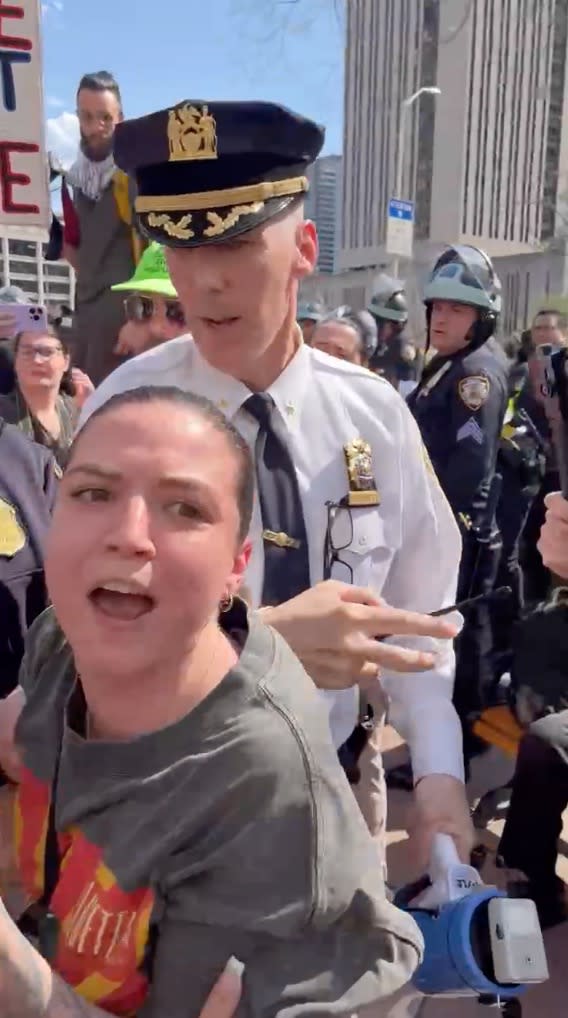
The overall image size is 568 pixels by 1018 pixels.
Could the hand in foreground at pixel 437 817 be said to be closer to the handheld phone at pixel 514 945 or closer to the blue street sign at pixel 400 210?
the handheld phone at pixel 514 945

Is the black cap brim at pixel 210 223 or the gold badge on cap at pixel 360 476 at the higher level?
the black cap brim at pixel 210 223

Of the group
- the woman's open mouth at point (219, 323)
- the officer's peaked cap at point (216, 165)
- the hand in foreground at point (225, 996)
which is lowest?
the hand in foreground at point (225, 996)

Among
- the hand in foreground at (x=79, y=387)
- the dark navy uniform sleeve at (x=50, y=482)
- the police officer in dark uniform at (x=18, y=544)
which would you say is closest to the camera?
the police officer in dark uniform at (x=18, y=544)

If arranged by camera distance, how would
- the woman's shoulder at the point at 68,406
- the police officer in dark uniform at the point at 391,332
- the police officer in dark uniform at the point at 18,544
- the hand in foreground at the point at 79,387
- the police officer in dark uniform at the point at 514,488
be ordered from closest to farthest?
the police officer in dark uniform at the point at 18,544, the woman's shoulder at the point at 68,406, the hand in foreground at the point at 79,387, the police officer in dark uniform at the point at 514,488, the police officer in dark uniform at the point at 391,332

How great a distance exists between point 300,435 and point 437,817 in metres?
0.70

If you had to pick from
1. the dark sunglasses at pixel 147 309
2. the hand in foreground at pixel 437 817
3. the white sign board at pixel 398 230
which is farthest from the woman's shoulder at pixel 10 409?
the white sign board at pixel 398 230

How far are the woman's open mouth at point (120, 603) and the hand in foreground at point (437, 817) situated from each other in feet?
2.43

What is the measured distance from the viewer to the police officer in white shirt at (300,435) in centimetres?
141

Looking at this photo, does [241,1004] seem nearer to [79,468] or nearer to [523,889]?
[79,468]

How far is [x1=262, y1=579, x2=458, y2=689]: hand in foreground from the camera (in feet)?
4.40

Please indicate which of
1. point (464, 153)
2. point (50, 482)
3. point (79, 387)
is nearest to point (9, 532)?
point (50, 482)

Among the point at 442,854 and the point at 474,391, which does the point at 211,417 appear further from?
the point at 474,391

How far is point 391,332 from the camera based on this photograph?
345 inches

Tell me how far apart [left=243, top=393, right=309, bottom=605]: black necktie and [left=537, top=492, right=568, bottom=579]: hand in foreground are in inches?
25.7
